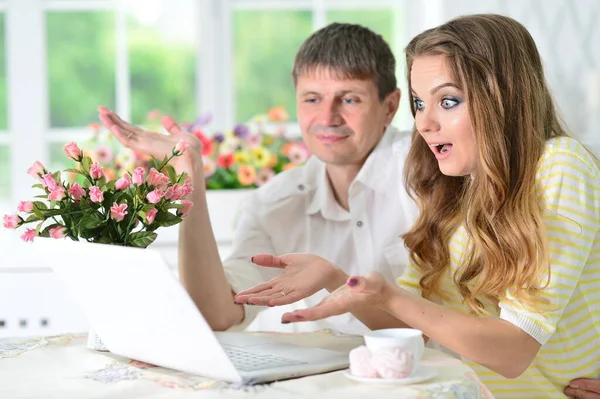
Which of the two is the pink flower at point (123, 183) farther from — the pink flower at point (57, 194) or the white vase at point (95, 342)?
the white vase at point (95, 342)

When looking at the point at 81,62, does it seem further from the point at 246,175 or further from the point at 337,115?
the point at 337,115

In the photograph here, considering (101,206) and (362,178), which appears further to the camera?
(362,178)

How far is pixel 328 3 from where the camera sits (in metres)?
4.11

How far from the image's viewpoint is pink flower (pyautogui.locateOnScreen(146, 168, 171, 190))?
1518 mm

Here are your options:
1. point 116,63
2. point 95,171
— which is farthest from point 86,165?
point 116,63

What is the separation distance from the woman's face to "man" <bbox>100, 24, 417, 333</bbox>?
1.49 ft

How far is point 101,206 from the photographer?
4.96 ft

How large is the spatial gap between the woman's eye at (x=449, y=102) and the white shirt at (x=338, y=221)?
50 cm

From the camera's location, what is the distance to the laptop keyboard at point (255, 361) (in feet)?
4.62

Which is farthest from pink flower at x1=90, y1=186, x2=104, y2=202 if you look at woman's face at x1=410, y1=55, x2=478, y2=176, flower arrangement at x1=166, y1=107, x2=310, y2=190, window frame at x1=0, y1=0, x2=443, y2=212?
window frame at x1=0, y1=0, x2=443, y2=212

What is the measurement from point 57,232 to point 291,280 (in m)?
0.41

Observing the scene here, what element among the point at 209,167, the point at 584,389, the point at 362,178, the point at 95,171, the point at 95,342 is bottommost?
the point at 584,389

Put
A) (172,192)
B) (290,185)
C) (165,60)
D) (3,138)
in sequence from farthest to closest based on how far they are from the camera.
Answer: (165,60) < (3,138) < (290,185) < (172,192)

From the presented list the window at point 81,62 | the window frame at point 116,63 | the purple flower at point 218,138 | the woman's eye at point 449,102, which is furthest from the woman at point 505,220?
the window at point 81,62
